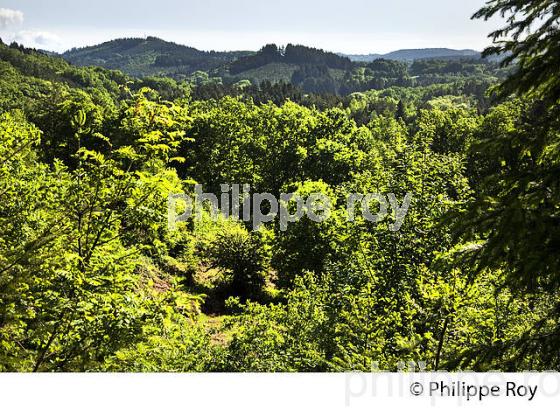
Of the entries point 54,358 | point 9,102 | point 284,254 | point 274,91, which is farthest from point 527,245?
point 274,91

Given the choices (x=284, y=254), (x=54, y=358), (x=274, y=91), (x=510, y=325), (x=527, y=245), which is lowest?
(x=284, y=254)

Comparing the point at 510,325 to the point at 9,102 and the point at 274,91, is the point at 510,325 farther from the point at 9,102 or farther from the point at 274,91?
the point at 274,91

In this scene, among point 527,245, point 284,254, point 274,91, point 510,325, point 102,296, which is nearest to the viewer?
point 527,245

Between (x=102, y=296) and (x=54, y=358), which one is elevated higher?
(x=102, y=296)

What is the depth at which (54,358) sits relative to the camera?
649 centimetres

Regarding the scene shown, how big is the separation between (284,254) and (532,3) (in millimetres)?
20340

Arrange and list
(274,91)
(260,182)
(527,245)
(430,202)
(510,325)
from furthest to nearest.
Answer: (274,91), (260,182), (430,202), (510,325), (527,245)

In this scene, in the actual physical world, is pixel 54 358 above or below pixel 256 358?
above

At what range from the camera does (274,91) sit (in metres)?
138

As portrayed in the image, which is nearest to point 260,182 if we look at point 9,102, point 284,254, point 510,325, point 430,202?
point 284,254

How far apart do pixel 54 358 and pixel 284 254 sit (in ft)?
59.6
